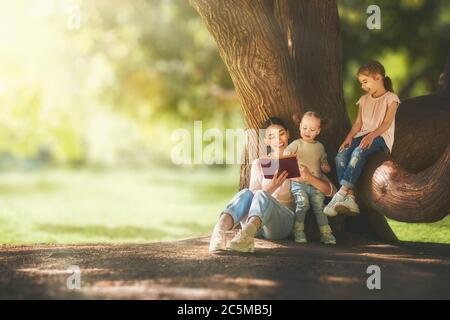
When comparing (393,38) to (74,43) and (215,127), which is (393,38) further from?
(74,43)

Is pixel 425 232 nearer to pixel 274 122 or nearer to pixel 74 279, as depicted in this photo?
pixel 274 122

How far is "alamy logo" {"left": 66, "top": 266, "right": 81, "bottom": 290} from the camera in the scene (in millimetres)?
5172

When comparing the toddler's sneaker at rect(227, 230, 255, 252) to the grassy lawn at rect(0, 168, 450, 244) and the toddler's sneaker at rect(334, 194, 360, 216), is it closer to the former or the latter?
the toddler's sneaker at rect(334, 194, 360, 216)

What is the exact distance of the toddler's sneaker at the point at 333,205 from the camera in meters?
6.16

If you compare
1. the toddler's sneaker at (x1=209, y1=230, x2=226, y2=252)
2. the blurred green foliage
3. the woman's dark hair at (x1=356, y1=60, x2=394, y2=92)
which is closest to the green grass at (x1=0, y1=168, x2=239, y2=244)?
the blurred green foliage

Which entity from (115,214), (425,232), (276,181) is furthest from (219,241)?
(115,214)

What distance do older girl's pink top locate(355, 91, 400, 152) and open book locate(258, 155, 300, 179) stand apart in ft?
2.48

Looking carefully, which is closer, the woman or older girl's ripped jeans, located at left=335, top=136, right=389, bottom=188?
the woman

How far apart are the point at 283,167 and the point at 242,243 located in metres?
1.02

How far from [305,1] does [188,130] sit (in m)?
12.5

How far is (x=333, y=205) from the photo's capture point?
6160mm

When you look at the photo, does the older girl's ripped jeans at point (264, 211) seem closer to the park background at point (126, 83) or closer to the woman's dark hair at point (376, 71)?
the woman's dark hair at point (376, 71)

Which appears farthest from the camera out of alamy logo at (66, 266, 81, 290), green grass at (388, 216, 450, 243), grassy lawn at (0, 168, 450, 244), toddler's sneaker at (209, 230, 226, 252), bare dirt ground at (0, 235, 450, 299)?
grassy lawn at (0, 168, 450, 244)
